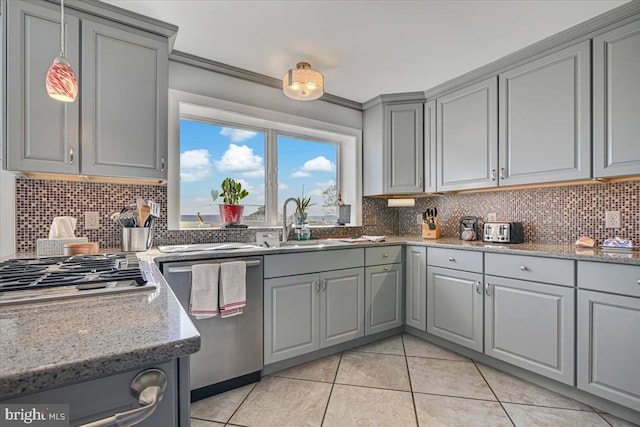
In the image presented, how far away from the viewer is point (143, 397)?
1.75 feet

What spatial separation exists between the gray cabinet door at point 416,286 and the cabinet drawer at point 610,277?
1.09 meters

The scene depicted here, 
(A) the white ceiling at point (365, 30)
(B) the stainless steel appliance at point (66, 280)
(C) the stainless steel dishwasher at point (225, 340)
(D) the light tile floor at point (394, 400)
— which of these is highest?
(A) the white ceiling at point (365, 30)

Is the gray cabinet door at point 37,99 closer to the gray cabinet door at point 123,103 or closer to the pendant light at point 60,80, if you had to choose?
the gray cabinet door at point 123,103

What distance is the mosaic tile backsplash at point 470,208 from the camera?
188cm

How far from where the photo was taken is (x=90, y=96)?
5.89ft

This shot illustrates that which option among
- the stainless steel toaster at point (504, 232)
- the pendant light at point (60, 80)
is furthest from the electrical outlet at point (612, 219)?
the pendant light at point (60, 80)

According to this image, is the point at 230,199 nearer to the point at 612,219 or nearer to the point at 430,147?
the point at 430,147

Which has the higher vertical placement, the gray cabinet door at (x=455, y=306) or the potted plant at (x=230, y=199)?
the potted plant at (x=230, y=199)

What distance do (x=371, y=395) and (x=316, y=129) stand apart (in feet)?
7.63

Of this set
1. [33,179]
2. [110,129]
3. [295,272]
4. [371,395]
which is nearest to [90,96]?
[110,129]

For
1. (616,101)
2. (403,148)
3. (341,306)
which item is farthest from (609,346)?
(403,148)

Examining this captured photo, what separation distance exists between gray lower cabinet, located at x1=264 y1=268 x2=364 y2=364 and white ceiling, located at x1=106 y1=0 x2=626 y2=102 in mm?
1667

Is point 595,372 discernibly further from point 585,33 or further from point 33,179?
point 33,179

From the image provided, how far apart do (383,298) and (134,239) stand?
1.98m
